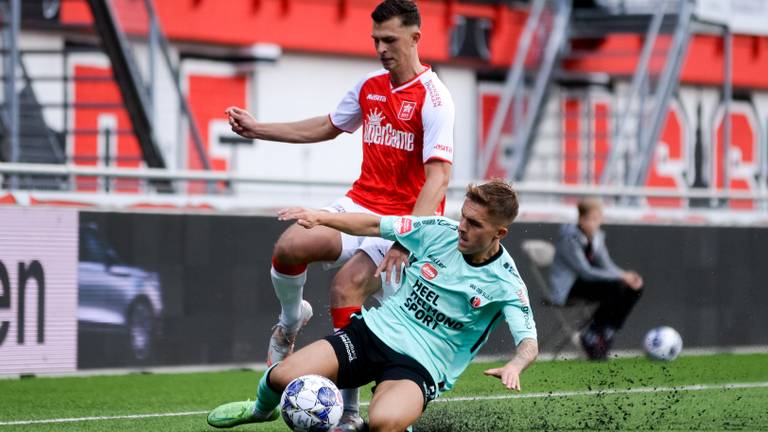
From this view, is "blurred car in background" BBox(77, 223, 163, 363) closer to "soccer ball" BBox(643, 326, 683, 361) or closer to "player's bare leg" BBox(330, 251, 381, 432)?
"player's bare leg" BBox(330, 251, 381, 432)

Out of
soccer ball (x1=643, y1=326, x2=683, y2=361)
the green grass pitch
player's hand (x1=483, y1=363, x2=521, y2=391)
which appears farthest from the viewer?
soccer ball (x1=643, y1=326, x2=683, y2=361)

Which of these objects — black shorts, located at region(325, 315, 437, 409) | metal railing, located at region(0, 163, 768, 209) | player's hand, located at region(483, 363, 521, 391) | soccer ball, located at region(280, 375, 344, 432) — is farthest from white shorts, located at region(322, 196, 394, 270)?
metal railing, located at region(0, 163, 768, 209)

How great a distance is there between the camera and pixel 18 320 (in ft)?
35.8

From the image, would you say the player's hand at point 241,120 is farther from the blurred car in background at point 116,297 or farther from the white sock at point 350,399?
the blurred car in background at point 116,297

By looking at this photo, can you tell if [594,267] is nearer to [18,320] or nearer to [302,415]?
[18,320]

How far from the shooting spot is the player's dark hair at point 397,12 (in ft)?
26.7

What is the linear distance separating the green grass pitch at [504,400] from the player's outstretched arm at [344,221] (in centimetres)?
158

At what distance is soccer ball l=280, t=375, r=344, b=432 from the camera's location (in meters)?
7.02

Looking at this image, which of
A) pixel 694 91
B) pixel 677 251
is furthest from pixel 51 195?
pixel 694 91

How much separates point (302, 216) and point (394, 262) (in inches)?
23.6

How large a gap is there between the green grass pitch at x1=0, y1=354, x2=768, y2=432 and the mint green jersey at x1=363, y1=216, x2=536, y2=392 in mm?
1262

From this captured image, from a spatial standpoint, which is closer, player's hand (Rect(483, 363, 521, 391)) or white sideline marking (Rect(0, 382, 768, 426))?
player's hand (Rect(483, 363, 521, 391))

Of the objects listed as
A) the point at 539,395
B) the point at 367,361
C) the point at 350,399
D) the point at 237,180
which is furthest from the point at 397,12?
the point at 237,180

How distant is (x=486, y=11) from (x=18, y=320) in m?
14.2
